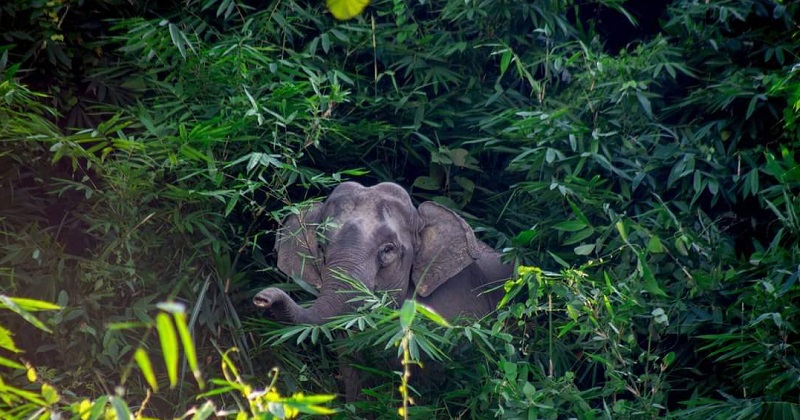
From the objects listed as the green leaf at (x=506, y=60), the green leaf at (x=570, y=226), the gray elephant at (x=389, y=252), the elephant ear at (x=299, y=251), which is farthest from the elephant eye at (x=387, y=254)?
the green leaf at (x=506, y=60)

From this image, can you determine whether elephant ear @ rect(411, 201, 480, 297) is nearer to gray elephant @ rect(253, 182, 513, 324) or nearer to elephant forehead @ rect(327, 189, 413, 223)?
gray elephant @ rect(253, 182, 513, 324)

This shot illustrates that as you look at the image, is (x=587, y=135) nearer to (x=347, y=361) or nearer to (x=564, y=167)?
(x=564, y=167)

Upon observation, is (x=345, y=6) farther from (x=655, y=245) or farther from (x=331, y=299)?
(x=655, y=245)

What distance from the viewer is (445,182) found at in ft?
17.6

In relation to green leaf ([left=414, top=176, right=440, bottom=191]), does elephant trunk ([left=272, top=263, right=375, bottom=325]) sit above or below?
above

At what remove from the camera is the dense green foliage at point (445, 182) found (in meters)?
3.97

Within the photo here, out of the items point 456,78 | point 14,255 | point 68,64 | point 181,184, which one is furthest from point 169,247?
point 456,78

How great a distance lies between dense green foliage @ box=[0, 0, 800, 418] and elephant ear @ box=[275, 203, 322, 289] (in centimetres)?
15

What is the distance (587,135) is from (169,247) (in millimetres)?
1745

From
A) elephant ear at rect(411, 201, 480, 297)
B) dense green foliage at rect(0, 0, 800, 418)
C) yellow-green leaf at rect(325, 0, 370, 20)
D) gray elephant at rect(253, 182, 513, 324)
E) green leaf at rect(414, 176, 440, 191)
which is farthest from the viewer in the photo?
green leaf at rect(414, 176, 440, 191)

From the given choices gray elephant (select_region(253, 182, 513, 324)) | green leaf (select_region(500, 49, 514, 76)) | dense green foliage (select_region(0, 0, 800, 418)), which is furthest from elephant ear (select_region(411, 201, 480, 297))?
green leaf (select_region(500, 49, 514, 76))

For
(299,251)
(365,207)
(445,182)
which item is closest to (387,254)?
(365,207)

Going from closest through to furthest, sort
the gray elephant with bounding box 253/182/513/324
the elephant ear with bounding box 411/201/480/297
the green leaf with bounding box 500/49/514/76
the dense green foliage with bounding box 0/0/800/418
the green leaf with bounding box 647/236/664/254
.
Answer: the dense green foliage with bounding box 0/0/800/418, the green leaf with bounding box 647/236/664/254, the gray elephant with bounding box 253/182/513/324, the elephant ear with bounding box 411/201/480/297, the green leaf with bounding box 500/49/514/76

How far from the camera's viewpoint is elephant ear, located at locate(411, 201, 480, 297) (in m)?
4.75
